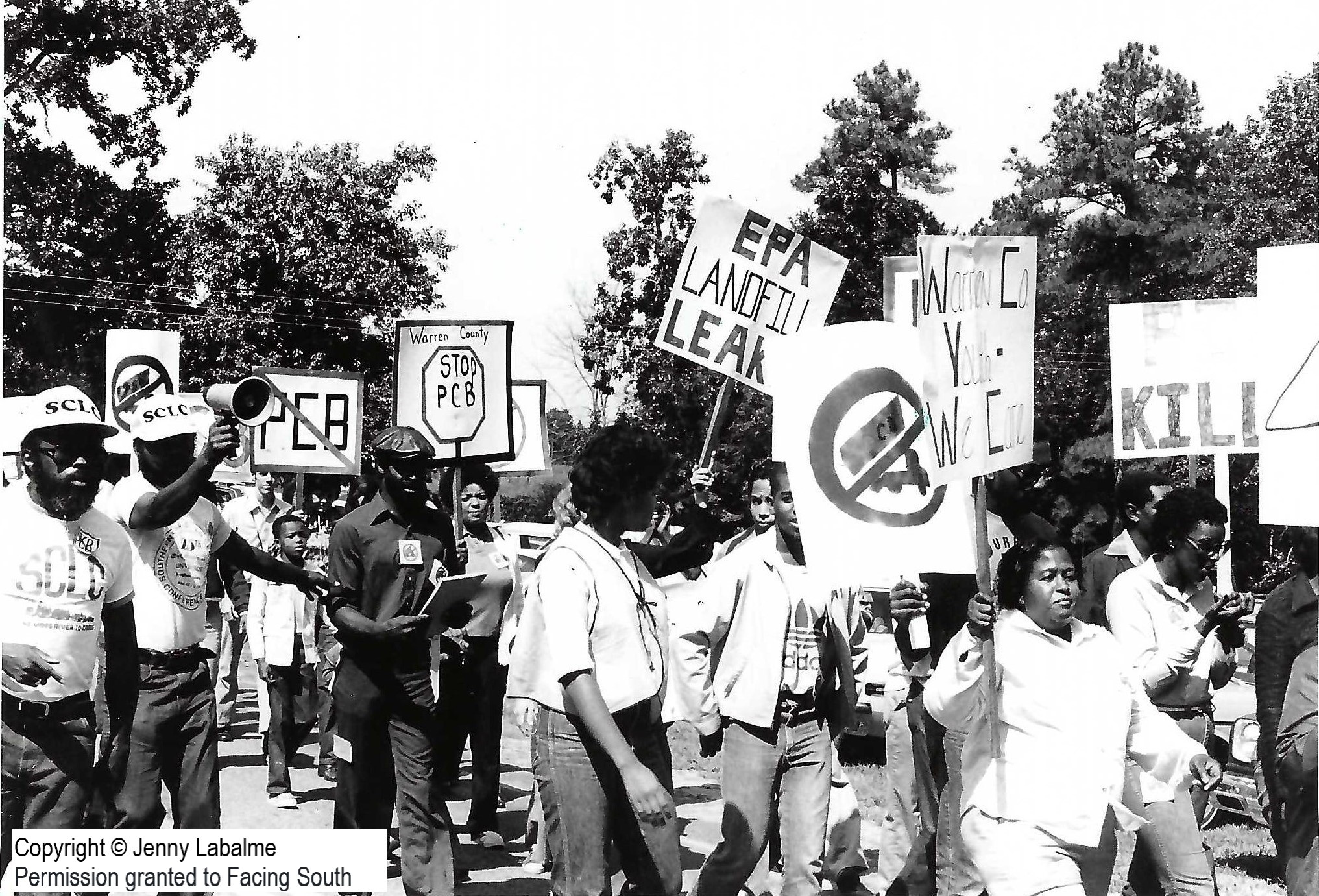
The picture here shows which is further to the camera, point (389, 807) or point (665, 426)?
point (665, 426)

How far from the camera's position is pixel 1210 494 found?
642 cm

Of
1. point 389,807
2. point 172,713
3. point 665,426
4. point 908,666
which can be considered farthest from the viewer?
point 665,426

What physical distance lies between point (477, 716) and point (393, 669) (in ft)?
6.47

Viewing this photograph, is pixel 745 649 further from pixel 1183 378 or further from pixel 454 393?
pixel 454 393

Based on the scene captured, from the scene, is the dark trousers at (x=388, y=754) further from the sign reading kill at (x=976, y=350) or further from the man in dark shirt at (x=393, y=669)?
the sign reading kill at (x=976, y=350)

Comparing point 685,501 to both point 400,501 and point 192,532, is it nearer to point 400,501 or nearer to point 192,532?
point 400,501

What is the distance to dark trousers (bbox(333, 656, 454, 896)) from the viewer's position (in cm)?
591

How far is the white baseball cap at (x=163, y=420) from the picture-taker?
5668mm

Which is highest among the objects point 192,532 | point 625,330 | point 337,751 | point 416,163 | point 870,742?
point 416,163

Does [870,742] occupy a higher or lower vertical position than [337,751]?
lower

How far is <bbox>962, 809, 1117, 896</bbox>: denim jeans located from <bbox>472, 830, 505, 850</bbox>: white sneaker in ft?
11.8

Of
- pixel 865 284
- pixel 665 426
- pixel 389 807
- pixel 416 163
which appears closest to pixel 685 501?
pixel 389 807

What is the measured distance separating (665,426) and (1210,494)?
22.7m

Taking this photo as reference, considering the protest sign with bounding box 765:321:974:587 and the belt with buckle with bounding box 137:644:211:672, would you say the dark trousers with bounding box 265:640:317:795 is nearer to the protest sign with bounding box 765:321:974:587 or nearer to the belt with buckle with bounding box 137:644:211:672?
the belt with buckle with bounding box 137:644:211:672
